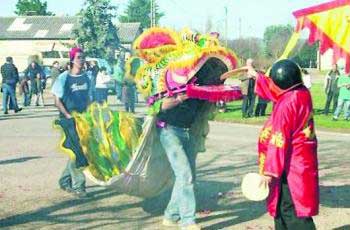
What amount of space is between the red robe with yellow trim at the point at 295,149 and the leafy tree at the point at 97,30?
4580 centimetres

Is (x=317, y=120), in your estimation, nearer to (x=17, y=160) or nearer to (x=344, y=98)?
(x=344, y=98)

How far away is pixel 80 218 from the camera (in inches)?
259

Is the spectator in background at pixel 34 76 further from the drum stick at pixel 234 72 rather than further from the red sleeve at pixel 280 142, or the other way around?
the red sleeve at pixel 280 142

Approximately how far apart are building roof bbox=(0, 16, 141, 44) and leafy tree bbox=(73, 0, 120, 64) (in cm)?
1328

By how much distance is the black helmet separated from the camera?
15.7 ft

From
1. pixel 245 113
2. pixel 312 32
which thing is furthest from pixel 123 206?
pixel 245 113

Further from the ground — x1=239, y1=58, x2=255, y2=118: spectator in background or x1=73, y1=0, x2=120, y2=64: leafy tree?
x1=73, y1=0, x2=120, y2=64: leafy tree

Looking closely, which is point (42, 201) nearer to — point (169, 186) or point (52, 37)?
point (169, 186)

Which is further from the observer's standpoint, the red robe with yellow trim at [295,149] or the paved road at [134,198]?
the paved road at [134,198]

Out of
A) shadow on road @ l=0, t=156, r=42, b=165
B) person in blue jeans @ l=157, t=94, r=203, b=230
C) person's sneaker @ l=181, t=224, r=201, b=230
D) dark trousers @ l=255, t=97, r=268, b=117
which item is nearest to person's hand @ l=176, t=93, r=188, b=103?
person in blue jeans @ l=157, t=94, r=203, b=230

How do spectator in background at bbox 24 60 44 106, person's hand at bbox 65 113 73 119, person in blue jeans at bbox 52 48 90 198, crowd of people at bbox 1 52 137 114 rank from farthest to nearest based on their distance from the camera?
spectator in background at bbox 24 60 44 106 → crowd of people at bbox 1 52 137 114 → person in blue jeans at bbox 52 48 90 198 → person's hand at bbox 65 113 73 119

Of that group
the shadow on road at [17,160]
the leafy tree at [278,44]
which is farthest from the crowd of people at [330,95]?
the shadow on road at [17,160]

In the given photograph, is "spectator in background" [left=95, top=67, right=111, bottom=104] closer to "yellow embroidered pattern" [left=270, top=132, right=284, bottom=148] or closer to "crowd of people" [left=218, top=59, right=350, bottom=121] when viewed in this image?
"crowd of people" [left=218, top=59, right=350, bottom=121]

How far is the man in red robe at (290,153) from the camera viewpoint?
464 cm
